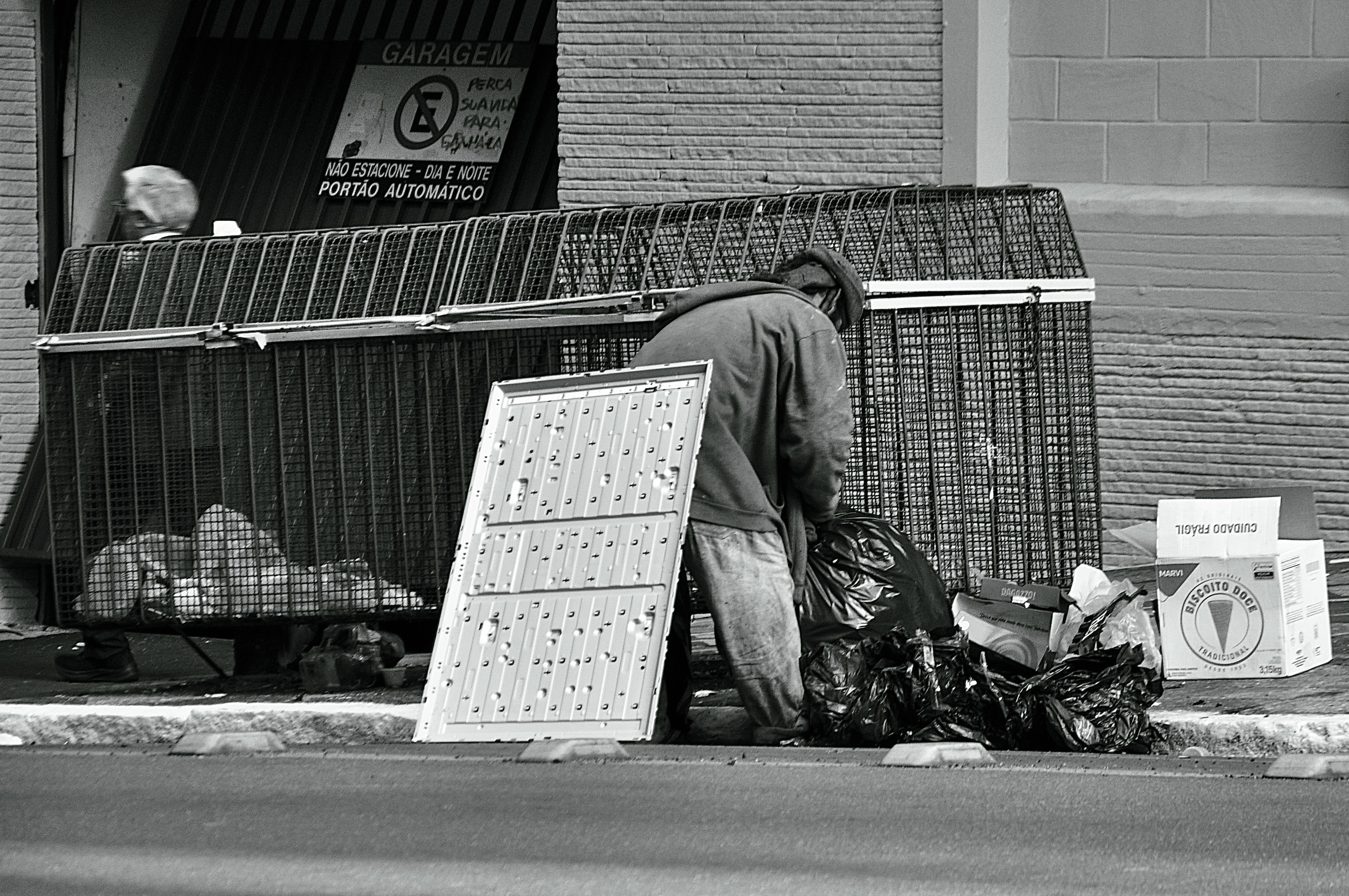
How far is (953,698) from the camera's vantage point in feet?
19.4

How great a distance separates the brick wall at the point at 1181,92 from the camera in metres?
9.52

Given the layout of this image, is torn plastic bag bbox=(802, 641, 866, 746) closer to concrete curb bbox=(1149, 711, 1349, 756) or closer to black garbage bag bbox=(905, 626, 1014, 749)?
black garbage bag bbox=(905, 626, 1014, 749)

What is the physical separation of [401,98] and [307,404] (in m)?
4.64

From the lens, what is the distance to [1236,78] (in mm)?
9586

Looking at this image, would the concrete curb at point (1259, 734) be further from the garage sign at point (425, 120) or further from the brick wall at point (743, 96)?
the garage sign at point (425, 120)

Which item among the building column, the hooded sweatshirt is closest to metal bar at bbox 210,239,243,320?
the hooded sweatshirt

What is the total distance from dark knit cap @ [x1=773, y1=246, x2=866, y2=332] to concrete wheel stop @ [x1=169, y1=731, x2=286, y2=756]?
2.19m

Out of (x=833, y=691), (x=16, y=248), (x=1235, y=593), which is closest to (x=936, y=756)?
(x=833, y=691)

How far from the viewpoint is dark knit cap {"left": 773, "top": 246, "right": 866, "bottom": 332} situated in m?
6.23

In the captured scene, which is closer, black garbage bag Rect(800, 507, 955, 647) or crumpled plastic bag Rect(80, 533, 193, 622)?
black garbage bag Rect(800, 507, 955, 647)

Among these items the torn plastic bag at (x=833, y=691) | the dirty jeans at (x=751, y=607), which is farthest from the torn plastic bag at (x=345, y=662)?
the torn plastic bag at (x=833, y=691)

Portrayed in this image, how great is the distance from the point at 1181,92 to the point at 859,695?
15.9ft

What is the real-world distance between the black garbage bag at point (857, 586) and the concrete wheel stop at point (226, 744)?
174cm

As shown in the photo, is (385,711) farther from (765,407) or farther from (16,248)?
(16,248)
